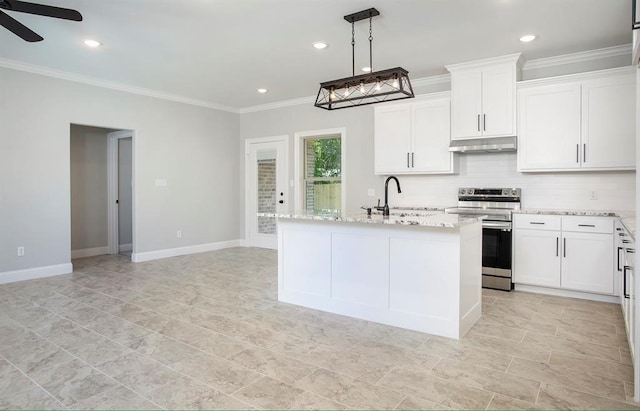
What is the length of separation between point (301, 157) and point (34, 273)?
422cm

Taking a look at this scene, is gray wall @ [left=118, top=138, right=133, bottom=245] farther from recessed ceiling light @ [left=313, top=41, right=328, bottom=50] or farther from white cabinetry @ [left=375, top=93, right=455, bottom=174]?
white cabinetry @ [left=375, top=93, right=455, bottom=174]

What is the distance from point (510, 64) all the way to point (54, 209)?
236 inches

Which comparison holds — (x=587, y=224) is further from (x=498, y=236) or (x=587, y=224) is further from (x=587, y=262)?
(x=498, y=236)

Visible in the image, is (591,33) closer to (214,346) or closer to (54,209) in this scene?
Answer: (214,346)

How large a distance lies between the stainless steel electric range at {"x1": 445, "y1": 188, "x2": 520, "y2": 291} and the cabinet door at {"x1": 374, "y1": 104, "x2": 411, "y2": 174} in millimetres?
1008

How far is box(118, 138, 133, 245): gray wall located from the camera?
7211 millimetres

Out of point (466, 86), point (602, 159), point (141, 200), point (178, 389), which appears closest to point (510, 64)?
point (466, 86)

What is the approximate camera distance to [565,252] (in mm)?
4203

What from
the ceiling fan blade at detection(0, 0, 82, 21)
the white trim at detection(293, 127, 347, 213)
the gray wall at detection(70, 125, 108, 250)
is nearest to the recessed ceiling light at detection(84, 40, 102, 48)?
the ceiling fan blade at detection(0, 0, 82, 21)

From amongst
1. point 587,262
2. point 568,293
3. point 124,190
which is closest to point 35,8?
point 124,190

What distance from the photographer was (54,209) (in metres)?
5.32

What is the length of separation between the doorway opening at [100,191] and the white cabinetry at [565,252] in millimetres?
5767

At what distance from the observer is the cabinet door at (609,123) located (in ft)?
13.2

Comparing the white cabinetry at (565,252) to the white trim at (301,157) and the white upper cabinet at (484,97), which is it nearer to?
the white upper cabinet at (484,97)
